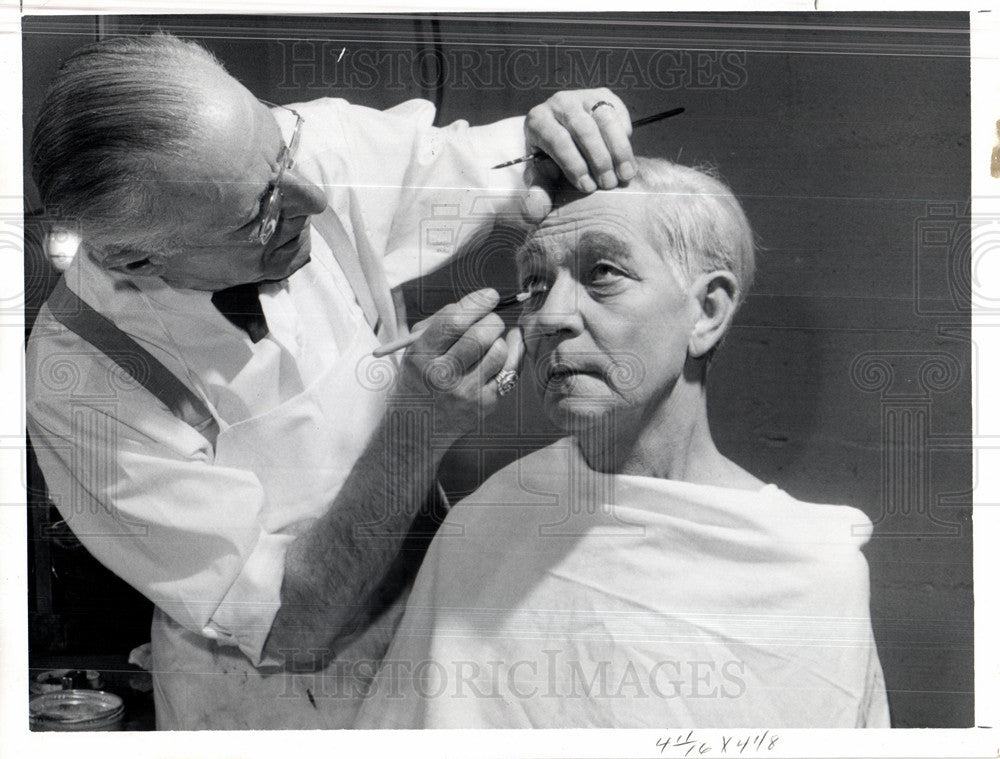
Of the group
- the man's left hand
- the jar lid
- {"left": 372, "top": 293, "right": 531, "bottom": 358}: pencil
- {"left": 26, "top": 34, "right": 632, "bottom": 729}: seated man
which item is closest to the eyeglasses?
{"left": 26, "top": 34, "right": 632, "bottom": 729}: seated man

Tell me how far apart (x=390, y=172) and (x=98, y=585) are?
0.97 meters

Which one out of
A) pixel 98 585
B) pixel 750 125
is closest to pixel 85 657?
pixel 98 585

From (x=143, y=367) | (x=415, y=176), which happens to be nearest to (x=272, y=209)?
(x=415, y=176)

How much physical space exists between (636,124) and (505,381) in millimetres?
550

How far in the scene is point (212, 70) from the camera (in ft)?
6.55

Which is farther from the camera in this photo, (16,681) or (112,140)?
(16,681)

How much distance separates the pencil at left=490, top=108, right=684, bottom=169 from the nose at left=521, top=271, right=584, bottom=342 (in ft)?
0.76

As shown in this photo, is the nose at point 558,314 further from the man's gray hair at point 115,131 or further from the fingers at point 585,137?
the man's gray hair at point 115,131

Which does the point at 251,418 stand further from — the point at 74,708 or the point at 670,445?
the point at 670,445

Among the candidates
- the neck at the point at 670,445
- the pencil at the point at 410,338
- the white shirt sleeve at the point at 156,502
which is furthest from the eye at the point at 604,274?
the white shirt sleeve at the point at 156,502

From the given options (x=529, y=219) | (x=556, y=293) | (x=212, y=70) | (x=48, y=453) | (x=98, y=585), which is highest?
(x=212, y=70)

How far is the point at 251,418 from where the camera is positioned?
6.63ft

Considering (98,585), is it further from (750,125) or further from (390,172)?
(750,125)

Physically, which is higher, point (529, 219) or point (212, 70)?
point (212, 70)
